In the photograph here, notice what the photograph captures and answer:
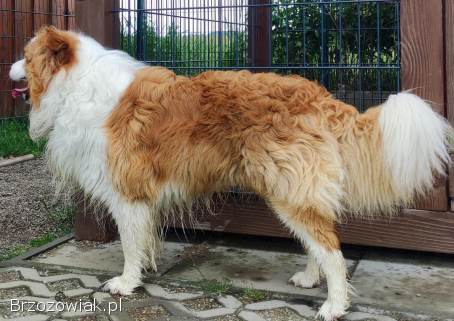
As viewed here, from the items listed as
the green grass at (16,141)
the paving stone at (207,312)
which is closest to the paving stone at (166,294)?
the paving stone at (207,312)

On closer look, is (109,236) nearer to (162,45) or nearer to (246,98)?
(162,45)

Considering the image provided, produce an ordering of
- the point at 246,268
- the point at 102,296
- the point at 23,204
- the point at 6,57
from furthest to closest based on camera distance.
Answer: the point at 6,57 < the point at 23,204 < the point at 246,268 < the point at 102,296

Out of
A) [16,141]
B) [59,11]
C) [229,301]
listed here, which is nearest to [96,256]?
[229,301]

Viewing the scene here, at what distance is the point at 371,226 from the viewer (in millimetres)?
3926

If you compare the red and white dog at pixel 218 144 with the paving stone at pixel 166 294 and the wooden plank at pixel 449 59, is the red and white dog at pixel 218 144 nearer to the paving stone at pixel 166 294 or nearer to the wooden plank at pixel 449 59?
the paving stone at pixel 166 294

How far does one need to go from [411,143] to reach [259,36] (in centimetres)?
290

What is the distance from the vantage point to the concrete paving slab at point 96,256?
3.95 metres

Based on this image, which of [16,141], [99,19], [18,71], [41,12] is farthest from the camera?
[41,12]

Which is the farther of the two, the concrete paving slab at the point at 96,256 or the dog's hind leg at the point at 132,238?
the concrete paving slab at the point at 96,256

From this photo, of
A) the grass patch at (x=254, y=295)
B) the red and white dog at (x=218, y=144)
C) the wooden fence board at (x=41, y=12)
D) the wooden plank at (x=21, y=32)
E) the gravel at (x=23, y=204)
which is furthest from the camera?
the wooden fence board at (x=41, y=12)

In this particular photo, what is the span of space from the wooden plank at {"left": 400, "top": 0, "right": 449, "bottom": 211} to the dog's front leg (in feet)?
5.82

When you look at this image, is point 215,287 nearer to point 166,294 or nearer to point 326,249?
point 166,294

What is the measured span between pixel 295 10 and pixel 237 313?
2915 millimetres

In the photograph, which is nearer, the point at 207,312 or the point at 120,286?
the point at 207,312
